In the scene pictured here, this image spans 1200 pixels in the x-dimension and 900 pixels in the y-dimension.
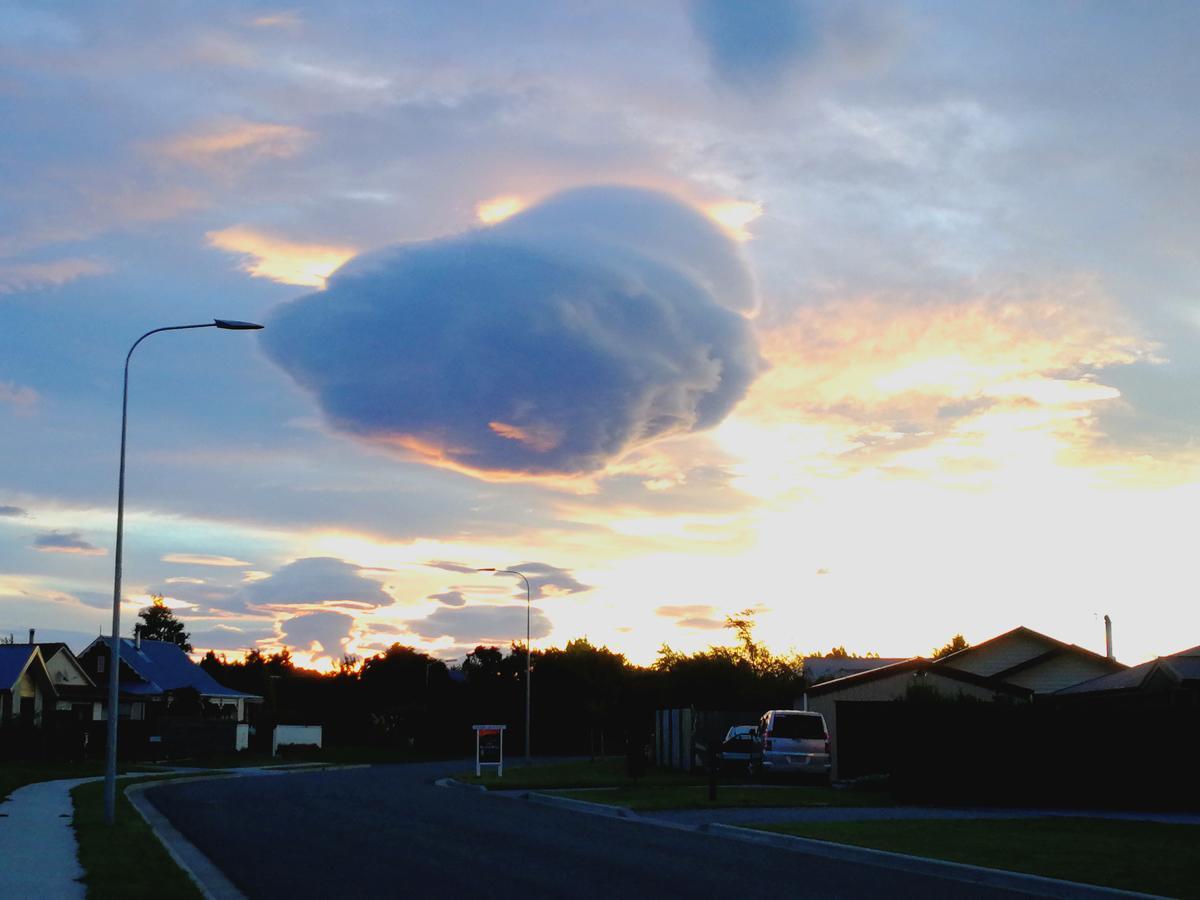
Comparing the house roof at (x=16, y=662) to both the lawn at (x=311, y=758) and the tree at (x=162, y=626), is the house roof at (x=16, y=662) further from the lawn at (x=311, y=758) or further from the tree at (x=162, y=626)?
the tree at (x=162, y=626)

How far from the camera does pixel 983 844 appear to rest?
19.0 meters

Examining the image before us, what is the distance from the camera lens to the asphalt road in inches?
568

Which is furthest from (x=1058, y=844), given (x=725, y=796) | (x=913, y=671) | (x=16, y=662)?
(x=16, y=662)

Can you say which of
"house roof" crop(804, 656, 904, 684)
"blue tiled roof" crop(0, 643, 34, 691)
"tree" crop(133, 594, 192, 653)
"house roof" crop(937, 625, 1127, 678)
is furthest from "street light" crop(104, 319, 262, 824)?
"tree" crop(133, 594, 192, 653)

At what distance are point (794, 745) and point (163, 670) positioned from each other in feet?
175

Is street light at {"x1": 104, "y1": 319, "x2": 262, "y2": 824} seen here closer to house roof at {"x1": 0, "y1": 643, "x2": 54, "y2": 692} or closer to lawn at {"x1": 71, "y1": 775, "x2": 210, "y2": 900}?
lawn at {"x1": 71, "y1": 775, "x2": 210, "y2": 900}

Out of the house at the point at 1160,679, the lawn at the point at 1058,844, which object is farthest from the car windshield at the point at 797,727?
the lawn at the point at 1058,844

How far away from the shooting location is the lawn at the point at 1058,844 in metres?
15.2

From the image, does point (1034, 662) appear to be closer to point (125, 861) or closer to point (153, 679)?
point (125, 861)

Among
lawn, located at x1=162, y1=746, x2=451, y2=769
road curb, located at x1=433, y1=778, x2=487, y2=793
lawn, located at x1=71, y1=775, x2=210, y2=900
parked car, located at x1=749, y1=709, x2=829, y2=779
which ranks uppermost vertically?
parked car, located at x1=749, y1=709, x2=829, y2=779

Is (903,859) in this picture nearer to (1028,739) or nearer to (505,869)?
(505,869)

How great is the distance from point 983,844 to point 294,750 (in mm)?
60560

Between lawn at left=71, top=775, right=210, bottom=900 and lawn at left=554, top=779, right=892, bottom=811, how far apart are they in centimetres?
996

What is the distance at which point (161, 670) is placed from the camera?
79.0m
